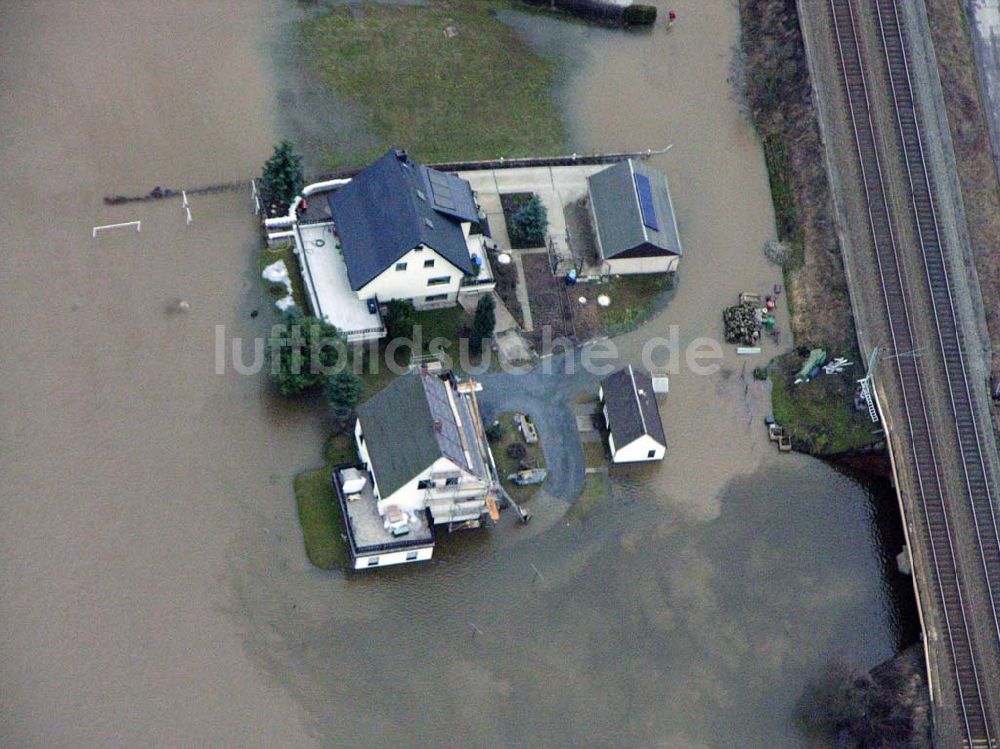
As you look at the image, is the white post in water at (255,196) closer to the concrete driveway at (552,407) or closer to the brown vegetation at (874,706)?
the concrete driveway at (552,407)

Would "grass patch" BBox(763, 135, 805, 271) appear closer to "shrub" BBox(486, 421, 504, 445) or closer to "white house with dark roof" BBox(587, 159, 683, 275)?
"white house with dark roof" BBox(587, 159, 683, 275)

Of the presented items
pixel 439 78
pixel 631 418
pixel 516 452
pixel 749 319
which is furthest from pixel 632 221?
pixel 439 78

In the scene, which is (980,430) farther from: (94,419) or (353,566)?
(94,419)

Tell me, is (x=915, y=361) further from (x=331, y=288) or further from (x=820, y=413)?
(x=331, y=288)

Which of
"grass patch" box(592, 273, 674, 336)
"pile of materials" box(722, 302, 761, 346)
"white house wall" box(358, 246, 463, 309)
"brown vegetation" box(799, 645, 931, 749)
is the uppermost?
"white house wall" box(358, 246, 463, 309)

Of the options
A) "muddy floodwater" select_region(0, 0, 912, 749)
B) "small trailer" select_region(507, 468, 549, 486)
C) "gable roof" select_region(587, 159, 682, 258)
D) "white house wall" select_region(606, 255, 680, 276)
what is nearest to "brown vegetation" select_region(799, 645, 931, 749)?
"muddy floodwater" select_region(0, 0, 912, 749)

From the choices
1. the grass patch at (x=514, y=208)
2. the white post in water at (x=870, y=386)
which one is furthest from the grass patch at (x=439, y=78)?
the white post in water at (x=870, y=386)

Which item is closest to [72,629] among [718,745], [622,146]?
[718,745]
